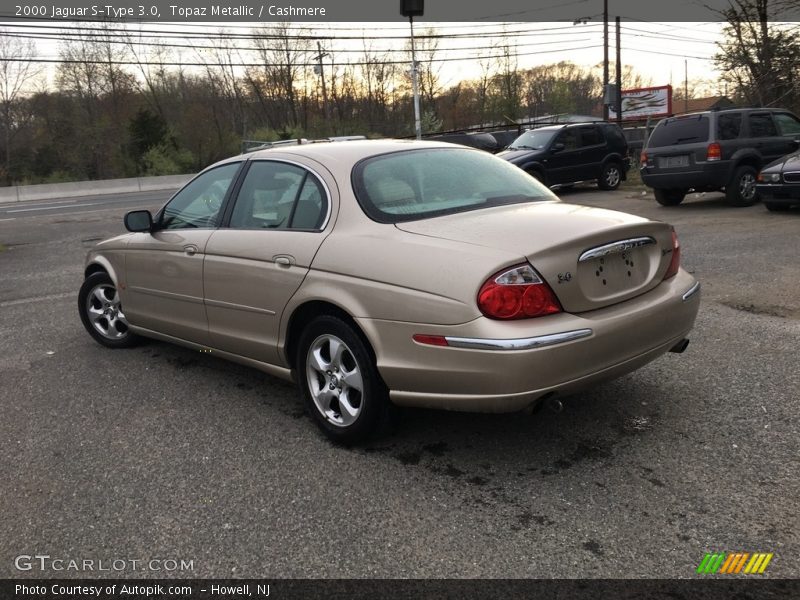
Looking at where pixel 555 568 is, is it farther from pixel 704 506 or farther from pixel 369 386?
pixel 369 386

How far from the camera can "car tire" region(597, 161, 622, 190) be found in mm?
17562

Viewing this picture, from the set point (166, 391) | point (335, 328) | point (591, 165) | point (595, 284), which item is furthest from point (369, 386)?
point (591, 165)

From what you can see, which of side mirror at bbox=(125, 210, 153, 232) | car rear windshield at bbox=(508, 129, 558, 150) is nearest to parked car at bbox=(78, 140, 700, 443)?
side mirror at bbox=(125, 210, 153, 232)

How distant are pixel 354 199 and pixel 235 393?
1.71m

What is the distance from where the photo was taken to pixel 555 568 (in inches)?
101

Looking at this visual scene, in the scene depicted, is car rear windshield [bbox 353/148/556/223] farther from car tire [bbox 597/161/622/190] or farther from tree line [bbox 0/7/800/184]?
tree line [bbox 0/7/800/184]

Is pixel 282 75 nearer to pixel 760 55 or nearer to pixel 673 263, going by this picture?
pixel 760 55

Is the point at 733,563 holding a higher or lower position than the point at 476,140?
lower

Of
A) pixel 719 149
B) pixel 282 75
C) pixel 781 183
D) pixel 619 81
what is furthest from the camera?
pixel 282 75

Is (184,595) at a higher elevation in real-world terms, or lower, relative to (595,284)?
lower

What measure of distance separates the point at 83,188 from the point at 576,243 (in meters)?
34.9

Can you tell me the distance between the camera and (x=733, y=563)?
2.54 metres

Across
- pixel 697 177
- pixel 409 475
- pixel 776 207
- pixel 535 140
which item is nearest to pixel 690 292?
pixel 409 475

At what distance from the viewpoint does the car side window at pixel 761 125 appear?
12.7 m
